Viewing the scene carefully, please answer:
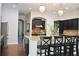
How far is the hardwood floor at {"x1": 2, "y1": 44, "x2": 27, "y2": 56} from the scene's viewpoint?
1.80 metres

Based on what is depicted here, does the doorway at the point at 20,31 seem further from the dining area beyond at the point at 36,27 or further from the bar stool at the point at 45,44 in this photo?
the bar stool at the point at 45,44

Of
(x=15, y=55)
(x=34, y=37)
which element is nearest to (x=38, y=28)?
(x=34, y=37)

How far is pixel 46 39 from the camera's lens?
2.14m

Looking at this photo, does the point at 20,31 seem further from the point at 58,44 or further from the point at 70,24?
the point at 70,24

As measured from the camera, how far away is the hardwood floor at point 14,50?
5.92ft

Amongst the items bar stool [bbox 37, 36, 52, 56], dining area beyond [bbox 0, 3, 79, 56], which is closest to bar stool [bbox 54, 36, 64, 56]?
dining area beyond [bbox 0, 3, 79, 56]

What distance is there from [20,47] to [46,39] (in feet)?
1.30

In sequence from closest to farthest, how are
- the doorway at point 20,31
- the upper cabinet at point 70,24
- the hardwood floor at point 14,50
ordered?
the hardwood floor at point 14,50 → the doorway at point 20,31 → the upper cabinet at point 70,24

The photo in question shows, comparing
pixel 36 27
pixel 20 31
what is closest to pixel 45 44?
pixel 36 27

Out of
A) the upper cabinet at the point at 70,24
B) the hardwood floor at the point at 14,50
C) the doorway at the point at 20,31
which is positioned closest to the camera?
the hardwood floor at the point at 14,50

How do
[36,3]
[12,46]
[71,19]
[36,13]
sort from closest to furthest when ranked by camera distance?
[36,3] < [12,46] < [36,13] < [71,19]

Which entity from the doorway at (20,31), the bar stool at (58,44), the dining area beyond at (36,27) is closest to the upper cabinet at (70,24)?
the dining area beyond at (36,27)

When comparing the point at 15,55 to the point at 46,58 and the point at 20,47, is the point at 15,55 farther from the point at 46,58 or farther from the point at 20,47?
the point at 46,58

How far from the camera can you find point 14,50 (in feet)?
6.29
